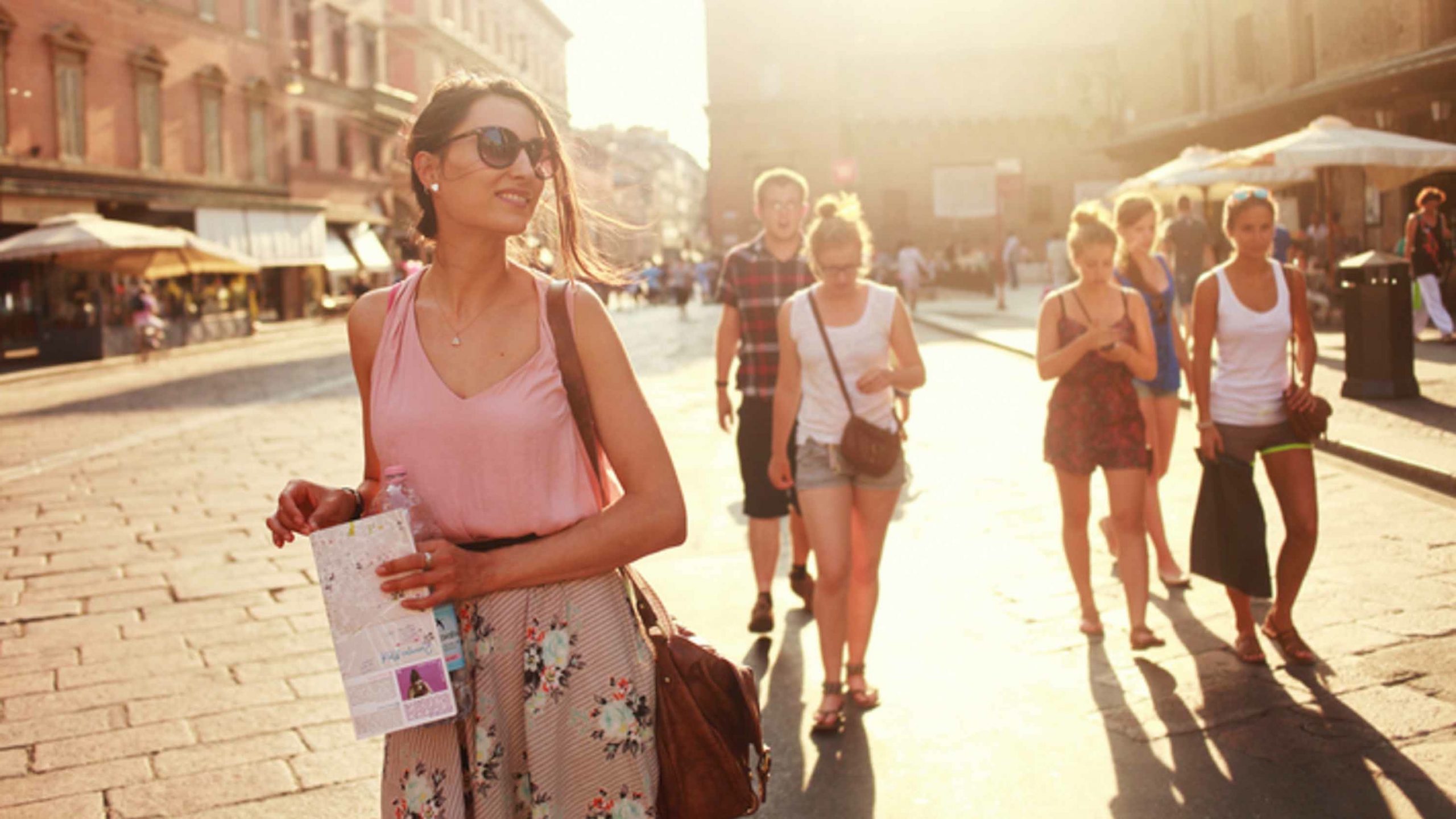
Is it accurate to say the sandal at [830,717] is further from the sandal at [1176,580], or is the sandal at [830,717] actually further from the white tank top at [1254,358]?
the sandal at [1176,580]

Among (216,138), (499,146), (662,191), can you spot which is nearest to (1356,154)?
(499,146)

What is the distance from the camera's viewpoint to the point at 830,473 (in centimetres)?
462

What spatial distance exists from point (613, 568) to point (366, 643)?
38 centimetres

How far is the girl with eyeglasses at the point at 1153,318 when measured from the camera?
252 inches

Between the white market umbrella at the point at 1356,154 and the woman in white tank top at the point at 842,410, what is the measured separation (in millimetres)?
12570

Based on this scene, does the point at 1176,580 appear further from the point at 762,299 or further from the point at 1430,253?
the point at 1430,253

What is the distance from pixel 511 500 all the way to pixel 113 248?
80.9ft

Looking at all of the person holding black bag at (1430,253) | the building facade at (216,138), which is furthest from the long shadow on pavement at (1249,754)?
the building facade at (216,138)

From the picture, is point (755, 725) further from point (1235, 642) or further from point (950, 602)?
point (950, 602)

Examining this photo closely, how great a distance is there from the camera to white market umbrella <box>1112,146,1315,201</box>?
57.4ft

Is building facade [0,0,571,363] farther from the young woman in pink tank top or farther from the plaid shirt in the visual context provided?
the young woman in pink tank top

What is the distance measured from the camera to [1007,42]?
196 ft

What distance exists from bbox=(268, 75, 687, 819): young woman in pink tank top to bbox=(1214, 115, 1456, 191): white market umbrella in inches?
597

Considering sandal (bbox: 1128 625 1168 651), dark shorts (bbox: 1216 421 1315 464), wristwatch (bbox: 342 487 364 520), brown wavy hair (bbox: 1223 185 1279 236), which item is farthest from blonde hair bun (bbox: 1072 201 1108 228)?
wristwatch (bbox: 342 487 364 520)
